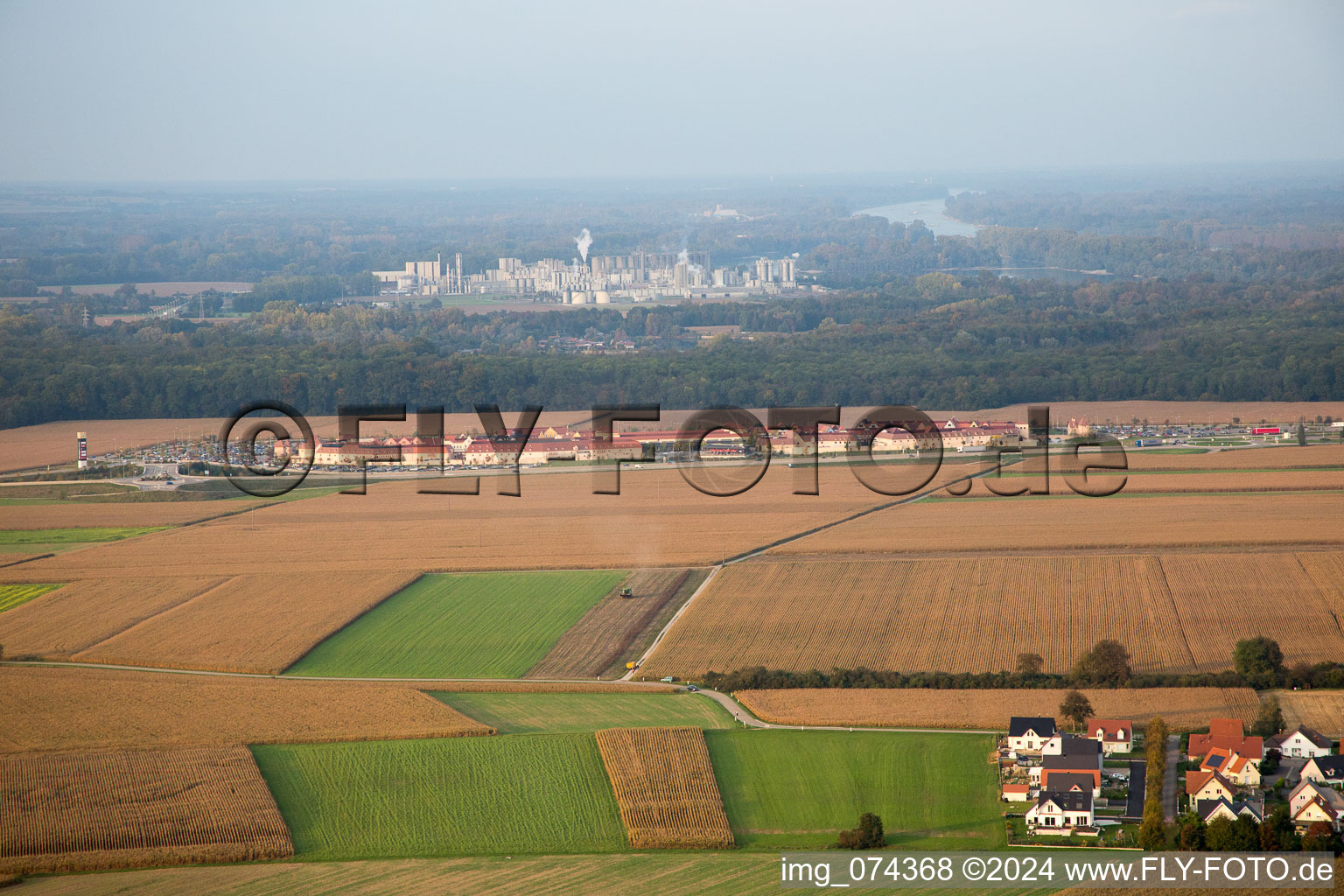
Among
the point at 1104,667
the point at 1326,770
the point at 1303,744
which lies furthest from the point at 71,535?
the point at 1326,770

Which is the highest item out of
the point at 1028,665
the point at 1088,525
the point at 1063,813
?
the point at 1088,525

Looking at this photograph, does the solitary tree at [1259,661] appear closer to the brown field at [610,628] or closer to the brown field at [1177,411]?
the brown field at [610,628]

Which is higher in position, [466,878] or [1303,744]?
[1303,744]

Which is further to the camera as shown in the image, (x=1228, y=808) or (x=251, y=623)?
(x=251, y=623)

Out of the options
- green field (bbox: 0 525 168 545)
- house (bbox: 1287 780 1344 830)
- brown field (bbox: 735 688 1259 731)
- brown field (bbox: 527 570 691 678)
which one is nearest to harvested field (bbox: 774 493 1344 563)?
green field (bbox: 0 525 168 545)

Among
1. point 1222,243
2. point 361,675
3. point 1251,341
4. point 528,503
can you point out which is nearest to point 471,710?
point 361,675

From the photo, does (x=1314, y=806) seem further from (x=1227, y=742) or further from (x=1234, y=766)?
(x=1227, y=742)
